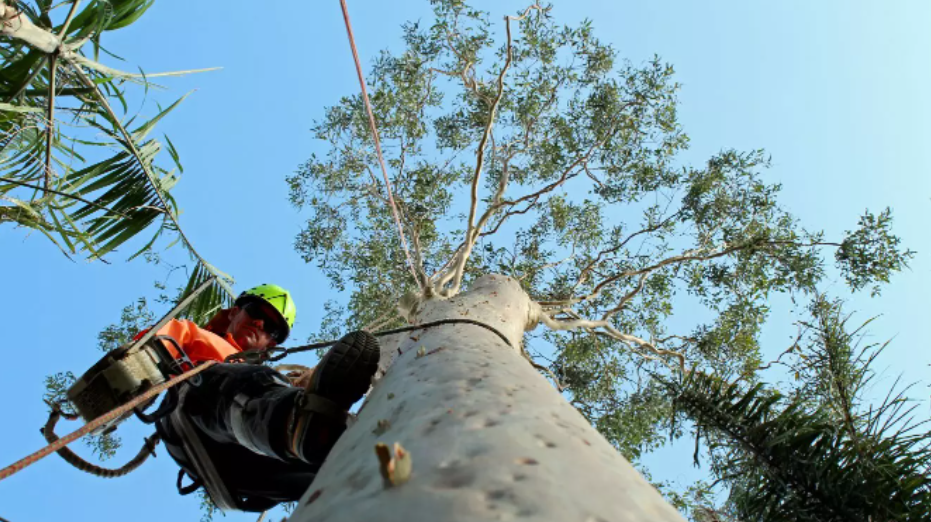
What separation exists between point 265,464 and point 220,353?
560 millimetres

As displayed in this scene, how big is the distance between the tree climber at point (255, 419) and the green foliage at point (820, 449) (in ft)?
4.58

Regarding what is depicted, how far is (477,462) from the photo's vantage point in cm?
94

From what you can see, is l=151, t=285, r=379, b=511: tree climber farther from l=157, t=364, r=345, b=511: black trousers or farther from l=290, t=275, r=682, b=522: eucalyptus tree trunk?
l=290, t=275, r=682, b=522: eucalyptus tree trunk

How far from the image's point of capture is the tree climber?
6.48 feet

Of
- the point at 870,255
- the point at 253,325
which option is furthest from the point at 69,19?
the point at 870,255

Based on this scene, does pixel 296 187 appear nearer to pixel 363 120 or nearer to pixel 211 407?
pixel 363 120

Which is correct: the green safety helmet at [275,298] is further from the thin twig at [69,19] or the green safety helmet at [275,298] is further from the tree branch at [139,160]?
the thin twig at [69,19]

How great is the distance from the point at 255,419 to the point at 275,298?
69.3 inches

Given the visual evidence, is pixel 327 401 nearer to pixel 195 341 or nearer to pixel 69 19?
pixel 195 341

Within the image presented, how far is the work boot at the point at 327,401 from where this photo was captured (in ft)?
6.39

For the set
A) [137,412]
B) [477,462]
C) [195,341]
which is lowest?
[477,462]

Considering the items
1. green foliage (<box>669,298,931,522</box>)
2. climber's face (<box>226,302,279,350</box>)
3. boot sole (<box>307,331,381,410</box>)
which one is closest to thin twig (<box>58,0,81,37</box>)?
climber's face (<box>226,302,279,350</box>)

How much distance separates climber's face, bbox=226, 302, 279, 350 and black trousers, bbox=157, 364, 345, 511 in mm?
899

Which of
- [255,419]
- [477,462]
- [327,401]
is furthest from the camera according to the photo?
[255,419]
